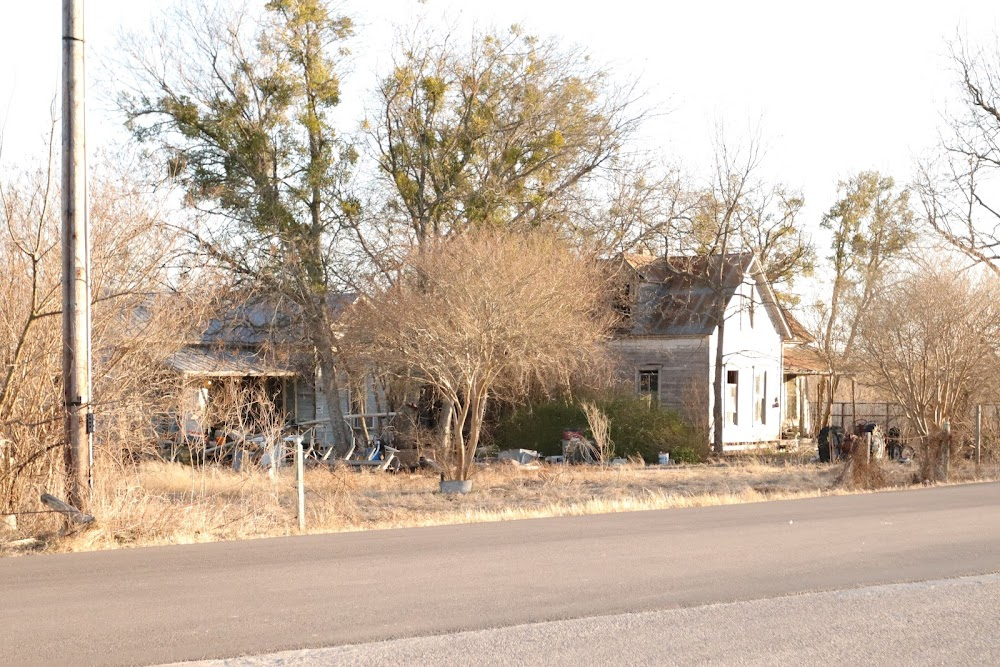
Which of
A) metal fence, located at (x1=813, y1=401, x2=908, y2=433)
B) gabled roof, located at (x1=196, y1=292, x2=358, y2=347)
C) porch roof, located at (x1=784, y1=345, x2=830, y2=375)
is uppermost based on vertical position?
gabled roof, located at (x1=196, y1=292, x2=358, y2=347)

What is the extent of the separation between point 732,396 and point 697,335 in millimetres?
3225

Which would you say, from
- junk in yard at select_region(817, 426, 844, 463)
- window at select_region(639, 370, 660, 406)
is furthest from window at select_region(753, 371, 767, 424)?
junk in yard at select_region(817, 426, 844, 463)

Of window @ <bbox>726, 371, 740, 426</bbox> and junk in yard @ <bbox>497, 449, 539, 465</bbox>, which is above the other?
window @ <bbox>726, 371, 740, 426</bbox>

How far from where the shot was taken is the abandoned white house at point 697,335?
36906 millimetres

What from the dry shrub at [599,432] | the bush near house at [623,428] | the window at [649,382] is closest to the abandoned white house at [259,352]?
the bush near house at [623,428]

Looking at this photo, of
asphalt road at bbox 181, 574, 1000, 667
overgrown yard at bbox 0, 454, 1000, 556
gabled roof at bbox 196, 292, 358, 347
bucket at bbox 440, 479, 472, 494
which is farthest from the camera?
gabled roof at bbox 196, 292, 358, 347

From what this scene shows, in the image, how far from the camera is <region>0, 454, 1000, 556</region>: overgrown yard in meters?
12.8

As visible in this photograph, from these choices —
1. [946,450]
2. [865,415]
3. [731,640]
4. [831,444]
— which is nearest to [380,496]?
[946,450]

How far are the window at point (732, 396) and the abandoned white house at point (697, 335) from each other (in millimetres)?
33

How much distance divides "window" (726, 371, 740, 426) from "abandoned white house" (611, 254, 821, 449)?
3 cm

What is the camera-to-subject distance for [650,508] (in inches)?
696

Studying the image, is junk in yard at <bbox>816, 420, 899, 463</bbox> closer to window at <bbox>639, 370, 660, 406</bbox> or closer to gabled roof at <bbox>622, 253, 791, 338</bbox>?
gabled roof at <bbox>622, 253, 791, 338</bbox>

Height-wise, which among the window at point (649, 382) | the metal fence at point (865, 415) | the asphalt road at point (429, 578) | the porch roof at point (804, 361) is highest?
the porch roof at point (804, 361)

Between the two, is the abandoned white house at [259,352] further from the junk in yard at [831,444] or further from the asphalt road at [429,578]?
the asphalt road at [429,578]
